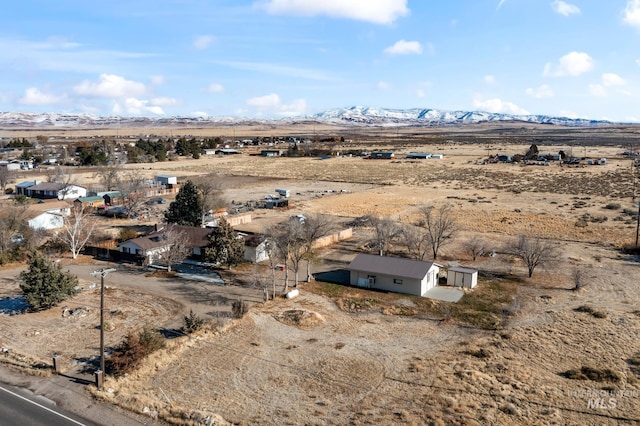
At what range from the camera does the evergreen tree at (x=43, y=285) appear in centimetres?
3162

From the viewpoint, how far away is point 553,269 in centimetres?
4031

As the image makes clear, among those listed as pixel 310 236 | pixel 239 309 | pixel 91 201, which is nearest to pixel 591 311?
pixel 239 309

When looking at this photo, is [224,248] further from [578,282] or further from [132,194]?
[132,194]

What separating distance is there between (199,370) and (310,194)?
2418 inches

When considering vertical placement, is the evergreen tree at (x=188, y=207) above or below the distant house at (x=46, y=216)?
above

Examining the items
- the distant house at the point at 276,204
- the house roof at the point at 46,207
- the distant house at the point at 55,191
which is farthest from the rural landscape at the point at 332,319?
the distant house at the point at 55,191

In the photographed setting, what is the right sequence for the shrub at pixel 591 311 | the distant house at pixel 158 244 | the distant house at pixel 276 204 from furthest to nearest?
the distant house at pixel 276 204
the distant house at pixel 158 244
the shrub at pixel 591 311

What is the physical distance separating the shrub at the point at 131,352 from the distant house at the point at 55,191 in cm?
5772

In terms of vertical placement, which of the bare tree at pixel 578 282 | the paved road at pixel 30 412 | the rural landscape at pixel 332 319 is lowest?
the paved road at pixel 30 412

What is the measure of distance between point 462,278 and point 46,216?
4745cm

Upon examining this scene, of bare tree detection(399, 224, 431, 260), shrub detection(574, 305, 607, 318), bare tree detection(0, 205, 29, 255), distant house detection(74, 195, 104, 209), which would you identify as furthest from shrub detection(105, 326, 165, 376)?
distant house detection(74, 195, 104, 209)

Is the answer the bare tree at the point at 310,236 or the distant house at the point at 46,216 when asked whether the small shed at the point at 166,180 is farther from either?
the bare tree at the point at 310,236

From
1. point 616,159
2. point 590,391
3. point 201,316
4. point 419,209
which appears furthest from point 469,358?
point 616,159

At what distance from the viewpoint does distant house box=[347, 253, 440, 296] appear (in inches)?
1379
